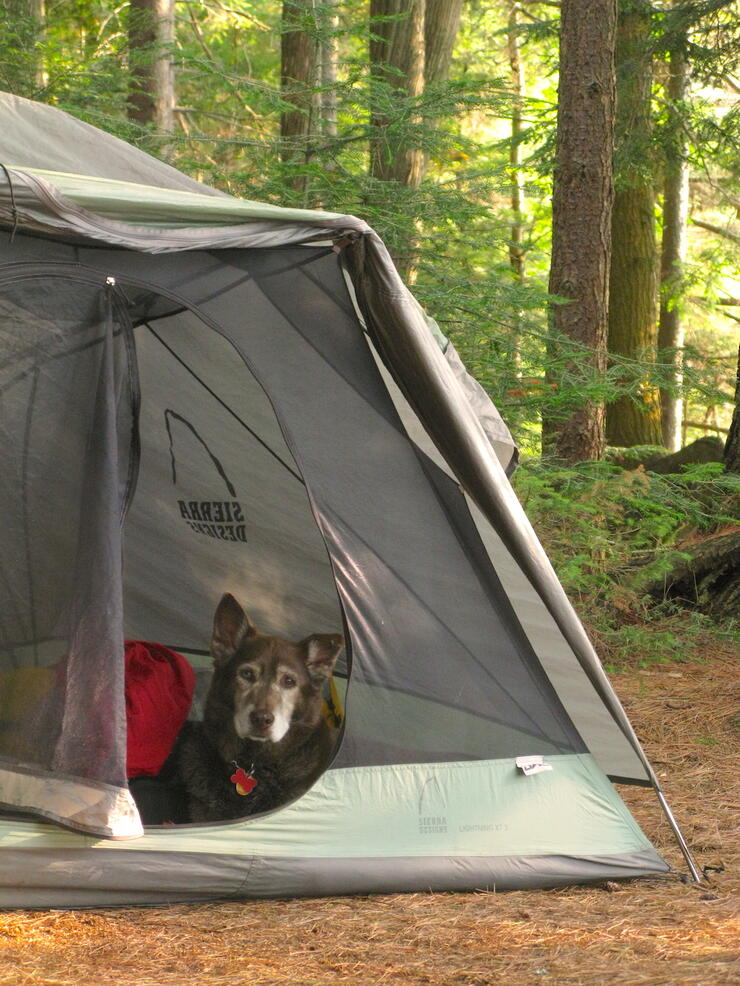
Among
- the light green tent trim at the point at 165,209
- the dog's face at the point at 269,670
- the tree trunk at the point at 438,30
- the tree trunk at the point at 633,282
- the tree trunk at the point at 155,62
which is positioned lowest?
the dog's face at the point at 269,670

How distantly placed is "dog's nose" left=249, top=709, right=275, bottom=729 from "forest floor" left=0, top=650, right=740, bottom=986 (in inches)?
28.2

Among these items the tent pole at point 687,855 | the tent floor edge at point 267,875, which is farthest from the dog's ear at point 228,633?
the tent pole at point 687,855

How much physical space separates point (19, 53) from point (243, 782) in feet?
20.5

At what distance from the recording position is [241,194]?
745 centimetres

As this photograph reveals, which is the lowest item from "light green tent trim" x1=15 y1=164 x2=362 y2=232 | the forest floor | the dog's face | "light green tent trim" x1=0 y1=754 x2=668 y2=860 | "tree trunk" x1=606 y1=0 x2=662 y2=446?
the forest floor

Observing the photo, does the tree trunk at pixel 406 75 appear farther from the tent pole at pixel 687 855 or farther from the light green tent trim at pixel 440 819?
the tent pole at pixel 687 855

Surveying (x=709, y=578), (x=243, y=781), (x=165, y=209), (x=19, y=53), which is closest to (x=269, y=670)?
(x=243, y=781)

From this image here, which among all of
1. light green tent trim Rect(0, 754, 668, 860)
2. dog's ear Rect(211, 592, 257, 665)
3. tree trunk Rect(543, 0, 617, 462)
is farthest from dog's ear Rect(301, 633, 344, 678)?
tree trunk Rect(543, 0, 617, 462)

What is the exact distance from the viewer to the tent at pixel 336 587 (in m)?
3.29

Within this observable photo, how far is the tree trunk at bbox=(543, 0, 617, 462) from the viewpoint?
26.1 ft

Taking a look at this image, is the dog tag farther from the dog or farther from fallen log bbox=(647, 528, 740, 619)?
fallen log bbox=(647, 528, 740, 619)

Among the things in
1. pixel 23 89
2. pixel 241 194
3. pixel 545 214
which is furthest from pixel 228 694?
pixel 545 214

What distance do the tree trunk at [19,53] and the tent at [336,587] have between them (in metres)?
4.46

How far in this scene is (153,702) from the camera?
4.32m
